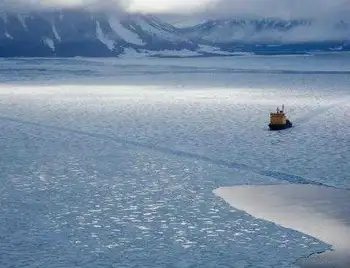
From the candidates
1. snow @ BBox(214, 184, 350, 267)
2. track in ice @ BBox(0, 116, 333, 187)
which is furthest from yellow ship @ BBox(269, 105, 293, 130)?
snow @ BBox(214, 184, 350, 267)

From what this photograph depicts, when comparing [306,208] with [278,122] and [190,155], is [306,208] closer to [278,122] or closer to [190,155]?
[190,155]

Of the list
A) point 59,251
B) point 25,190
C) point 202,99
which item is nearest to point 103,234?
point 59,251

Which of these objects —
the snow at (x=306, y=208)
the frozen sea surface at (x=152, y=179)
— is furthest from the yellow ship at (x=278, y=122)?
the snow at (x=306, y=208)

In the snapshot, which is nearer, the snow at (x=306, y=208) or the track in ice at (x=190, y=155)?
the snow at (x=306, y=208)

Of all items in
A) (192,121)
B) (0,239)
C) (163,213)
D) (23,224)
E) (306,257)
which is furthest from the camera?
(192,121)

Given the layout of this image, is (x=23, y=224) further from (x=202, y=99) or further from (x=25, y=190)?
(x=202, y=99)

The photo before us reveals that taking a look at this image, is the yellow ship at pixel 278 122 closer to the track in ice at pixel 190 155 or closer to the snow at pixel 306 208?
the track in ice at pixel 190 155
